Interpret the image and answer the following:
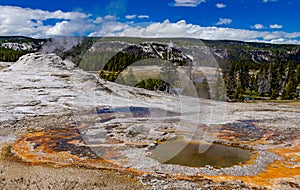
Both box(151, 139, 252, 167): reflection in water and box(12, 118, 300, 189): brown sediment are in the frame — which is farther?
box(151, 139, 252, 167): reflection in water

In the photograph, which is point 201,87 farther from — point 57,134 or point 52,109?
point 57,134

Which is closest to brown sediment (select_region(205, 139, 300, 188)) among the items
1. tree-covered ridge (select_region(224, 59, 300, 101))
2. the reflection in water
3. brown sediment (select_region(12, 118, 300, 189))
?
brown sediment (select_region(12, 118, 300, 189))

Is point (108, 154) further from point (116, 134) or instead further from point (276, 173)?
point (276, 173)

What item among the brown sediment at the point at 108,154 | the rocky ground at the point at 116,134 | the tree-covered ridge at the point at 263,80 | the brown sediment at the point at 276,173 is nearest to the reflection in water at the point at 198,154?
the rocky ground at the point at 116,134

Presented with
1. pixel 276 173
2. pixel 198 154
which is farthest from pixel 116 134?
pixel 276 173

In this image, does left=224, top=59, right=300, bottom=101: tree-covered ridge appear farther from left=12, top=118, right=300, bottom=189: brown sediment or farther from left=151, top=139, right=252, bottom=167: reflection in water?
left=151, top=139, right=252, bottom=167: reflection in water

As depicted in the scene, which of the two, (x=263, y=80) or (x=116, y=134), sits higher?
(x=263, y=80)

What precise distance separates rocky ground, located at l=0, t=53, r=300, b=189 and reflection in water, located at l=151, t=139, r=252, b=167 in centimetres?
68

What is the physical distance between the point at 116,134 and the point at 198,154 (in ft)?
23.0

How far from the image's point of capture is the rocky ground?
14.4 m

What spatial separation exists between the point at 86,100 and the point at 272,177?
23.4m

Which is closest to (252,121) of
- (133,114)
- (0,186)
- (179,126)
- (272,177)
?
(179,126)

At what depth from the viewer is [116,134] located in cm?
2295

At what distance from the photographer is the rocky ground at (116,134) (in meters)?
14.4
